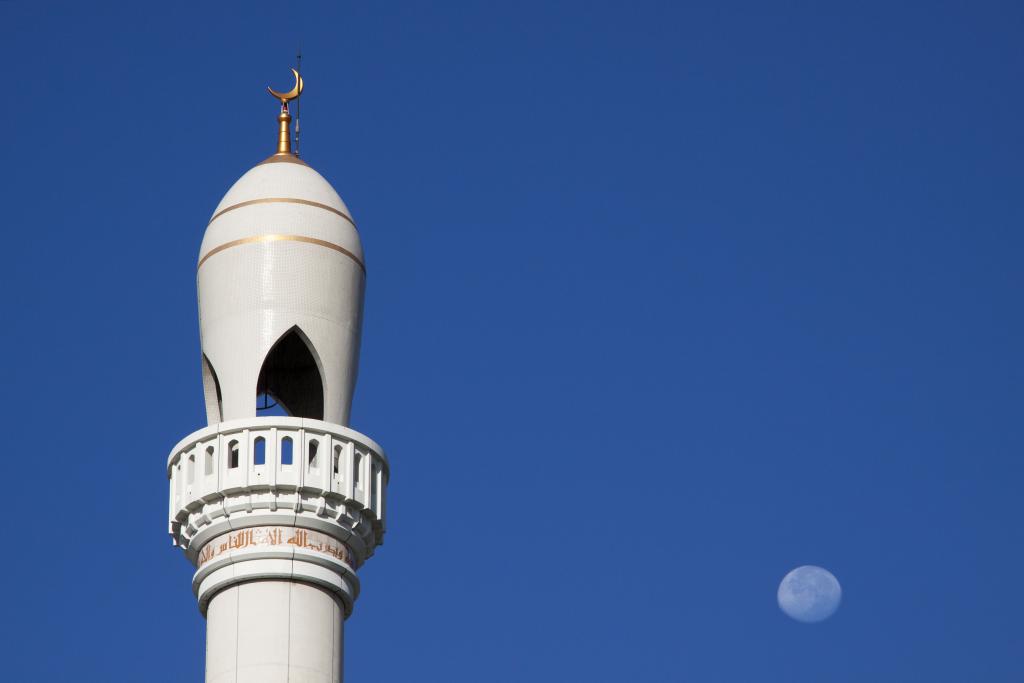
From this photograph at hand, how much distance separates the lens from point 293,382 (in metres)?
51.7

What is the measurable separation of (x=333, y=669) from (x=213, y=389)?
20.0ft

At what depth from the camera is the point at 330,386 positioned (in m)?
49.3

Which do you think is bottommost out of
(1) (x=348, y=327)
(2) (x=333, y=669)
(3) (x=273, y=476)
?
(2) (x=333, y=669)

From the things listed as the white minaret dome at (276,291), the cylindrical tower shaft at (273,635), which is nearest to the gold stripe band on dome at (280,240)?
the white minaret dome at (276,291)

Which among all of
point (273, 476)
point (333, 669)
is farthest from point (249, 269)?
point (333, 669)

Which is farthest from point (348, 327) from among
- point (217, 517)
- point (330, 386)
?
point (217, 517)

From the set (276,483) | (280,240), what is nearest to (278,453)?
(276,483)

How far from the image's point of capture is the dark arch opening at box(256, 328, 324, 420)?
168 ft

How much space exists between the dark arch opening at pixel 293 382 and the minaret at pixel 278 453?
0.05 m

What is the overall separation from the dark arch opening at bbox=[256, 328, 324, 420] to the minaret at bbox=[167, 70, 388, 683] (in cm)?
5

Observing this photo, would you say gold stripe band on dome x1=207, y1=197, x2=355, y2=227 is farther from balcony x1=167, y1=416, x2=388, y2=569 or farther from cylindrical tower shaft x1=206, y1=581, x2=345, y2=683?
cylindrical tower shaft x1=206, y1=581, x2=345, y2=683

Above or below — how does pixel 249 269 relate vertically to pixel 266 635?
above

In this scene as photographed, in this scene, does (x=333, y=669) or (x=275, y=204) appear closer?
(x=333, y=669)

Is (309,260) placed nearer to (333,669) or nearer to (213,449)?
(213,449)
